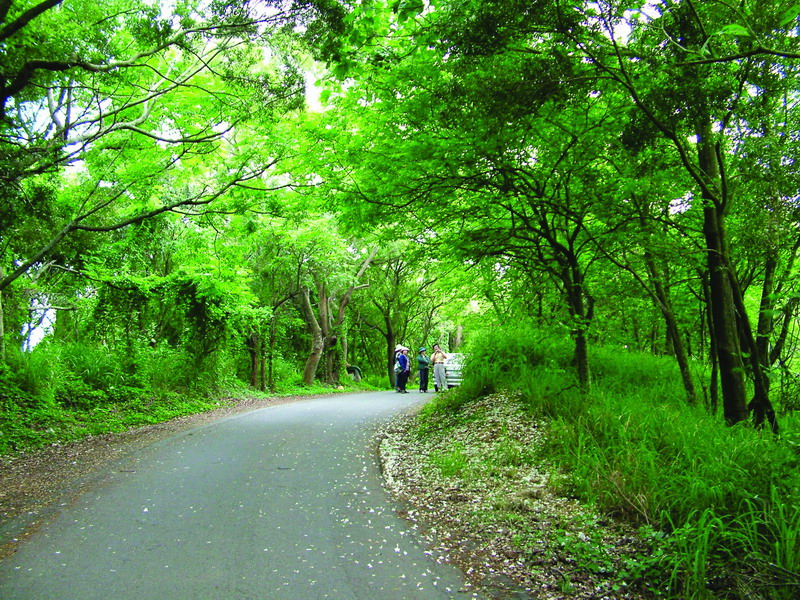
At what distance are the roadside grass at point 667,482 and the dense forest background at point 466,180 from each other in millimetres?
62

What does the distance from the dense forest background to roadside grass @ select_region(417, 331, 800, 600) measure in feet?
0.20

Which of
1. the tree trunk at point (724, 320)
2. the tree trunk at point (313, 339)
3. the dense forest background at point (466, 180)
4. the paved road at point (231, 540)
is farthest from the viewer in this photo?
the tree trunk at point (313, 339)

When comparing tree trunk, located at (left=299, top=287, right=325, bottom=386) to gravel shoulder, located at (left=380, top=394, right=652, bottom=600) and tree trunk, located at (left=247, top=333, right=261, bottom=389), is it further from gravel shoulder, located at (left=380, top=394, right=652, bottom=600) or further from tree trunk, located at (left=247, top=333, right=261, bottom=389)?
gravel shoulder, located at (left=380, top=394, right=652, bottom=600)

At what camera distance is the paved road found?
317 cm

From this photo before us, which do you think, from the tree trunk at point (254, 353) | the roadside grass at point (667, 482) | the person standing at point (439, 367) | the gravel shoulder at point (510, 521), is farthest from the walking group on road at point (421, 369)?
the gravel shoulder at point (510, 521)

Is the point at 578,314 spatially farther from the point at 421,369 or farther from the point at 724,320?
the point at 421,369

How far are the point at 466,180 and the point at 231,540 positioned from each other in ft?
16.6

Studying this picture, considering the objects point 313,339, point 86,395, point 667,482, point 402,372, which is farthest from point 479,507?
point 313,339

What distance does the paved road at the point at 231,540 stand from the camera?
3174 mm

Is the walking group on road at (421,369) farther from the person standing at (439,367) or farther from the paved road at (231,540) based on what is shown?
the paved road at (231,540)

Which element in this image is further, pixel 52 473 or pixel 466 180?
pixel 466 180

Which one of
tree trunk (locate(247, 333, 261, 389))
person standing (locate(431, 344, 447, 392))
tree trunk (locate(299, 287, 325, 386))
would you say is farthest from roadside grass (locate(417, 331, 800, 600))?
tree trunk (locate(299, 287, 325, 386))

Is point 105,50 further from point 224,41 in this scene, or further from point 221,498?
point 221,498

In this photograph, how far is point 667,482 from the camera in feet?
13.3
